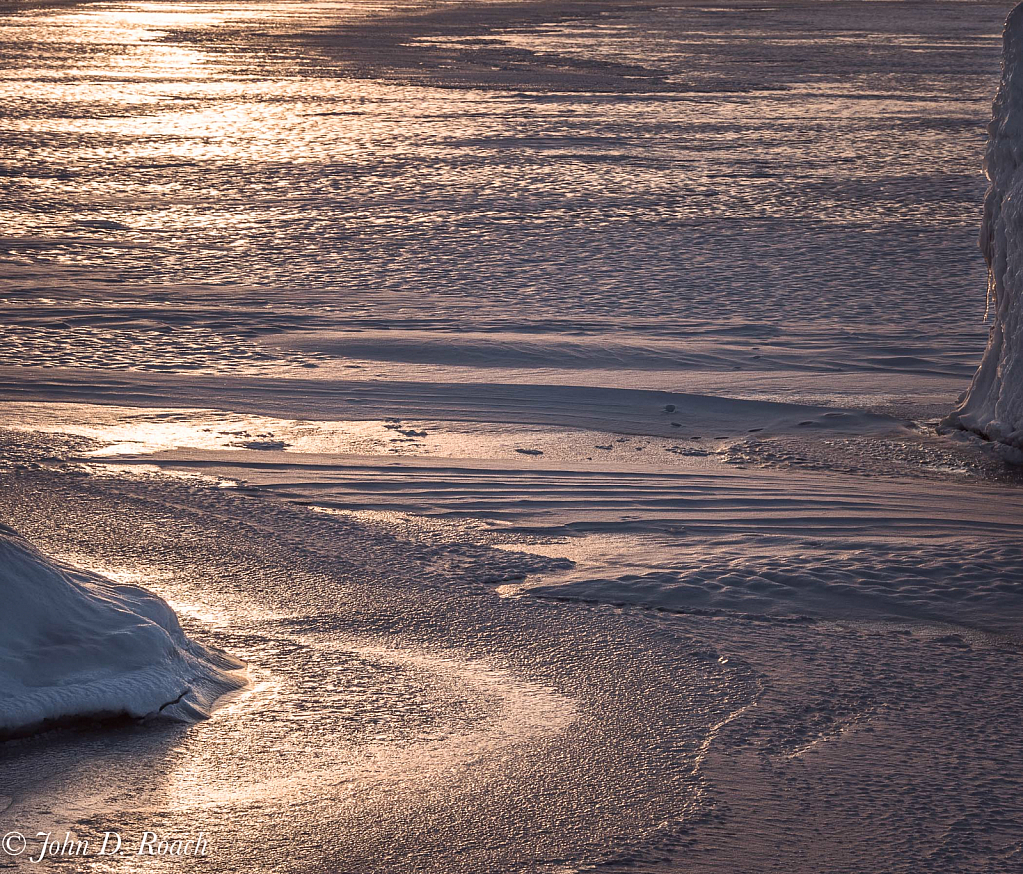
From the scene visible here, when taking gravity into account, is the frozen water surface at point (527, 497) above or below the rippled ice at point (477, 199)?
below

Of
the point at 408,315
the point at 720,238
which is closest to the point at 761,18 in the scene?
the point at 720,238

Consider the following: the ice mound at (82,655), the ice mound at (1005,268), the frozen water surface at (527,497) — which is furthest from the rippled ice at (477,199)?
the ice mound at (82,655)

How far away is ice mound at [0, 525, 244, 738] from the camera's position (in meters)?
2.96

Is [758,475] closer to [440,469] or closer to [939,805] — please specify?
[440,469]

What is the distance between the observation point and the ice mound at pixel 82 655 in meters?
2.96

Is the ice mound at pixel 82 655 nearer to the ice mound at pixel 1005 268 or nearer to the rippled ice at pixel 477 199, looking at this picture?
the rippled ice at pixel 477 199

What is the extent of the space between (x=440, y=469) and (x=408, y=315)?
235cm

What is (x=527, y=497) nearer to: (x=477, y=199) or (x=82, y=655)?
(x=82, y=655)

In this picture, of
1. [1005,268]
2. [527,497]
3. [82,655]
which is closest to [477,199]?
[1005,268]

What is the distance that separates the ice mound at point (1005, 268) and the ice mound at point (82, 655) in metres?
3.34

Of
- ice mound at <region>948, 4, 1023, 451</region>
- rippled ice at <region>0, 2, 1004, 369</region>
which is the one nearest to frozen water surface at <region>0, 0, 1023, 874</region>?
rippled ice at <region>0, 2, 1004, 369</region>

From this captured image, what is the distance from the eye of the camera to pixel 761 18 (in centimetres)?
3325

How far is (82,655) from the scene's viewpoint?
3057 millimetres

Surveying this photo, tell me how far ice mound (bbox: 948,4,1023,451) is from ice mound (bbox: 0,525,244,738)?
3336 millimetres
